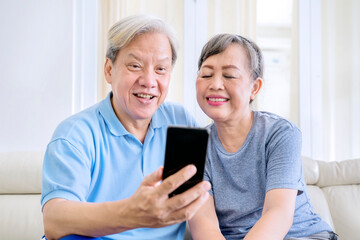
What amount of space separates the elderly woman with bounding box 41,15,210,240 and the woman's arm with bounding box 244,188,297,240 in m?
0.33

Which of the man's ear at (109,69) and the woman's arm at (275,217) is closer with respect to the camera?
the woman's arm at (275,217)

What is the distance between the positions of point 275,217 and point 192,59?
1.94 m

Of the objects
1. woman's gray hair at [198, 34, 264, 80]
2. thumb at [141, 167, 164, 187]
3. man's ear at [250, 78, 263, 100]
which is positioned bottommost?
thumb at [141, 167, 164, 187]

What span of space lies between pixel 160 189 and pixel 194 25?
2.35 meters

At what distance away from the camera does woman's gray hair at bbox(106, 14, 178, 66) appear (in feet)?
3.75

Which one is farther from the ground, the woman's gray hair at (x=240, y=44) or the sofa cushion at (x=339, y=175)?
the woman's gray hair at (x=240, y=44)

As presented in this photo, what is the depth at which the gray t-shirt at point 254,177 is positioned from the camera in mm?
1167

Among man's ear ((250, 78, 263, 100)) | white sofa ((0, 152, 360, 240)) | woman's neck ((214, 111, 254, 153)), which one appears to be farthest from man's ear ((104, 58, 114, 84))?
white sofa ((0, 152, 360, 240))

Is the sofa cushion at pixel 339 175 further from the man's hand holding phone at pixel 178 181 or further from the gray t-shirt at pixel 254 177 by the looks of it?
the man's hand holding phone at pixel 178 181

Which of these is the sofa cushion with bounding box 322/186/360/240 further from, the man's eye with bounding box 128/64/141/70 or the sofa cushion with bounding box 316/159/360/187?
the man's eye with bounding box 128/64/141/70

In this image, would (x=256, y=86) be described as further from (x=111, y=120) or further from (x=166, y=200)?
(x=166, y=200)

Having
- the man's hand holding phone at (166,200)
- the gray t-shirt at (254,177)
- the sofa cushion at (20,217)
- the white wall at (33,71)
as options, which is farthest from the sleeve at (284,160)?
the white wall at (33,71)

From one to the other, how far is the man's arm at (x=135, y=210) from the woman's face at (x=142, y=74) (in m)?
0.42

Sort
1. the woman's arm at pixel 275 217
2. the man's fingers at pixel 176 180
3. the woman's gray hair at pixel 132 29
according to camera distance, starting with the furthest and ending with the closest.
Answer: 1. the woman's gray hair at pixel 132 29
2. the woman's arm at pixel 275 217
3. the man's fingers at pixel 176 180
